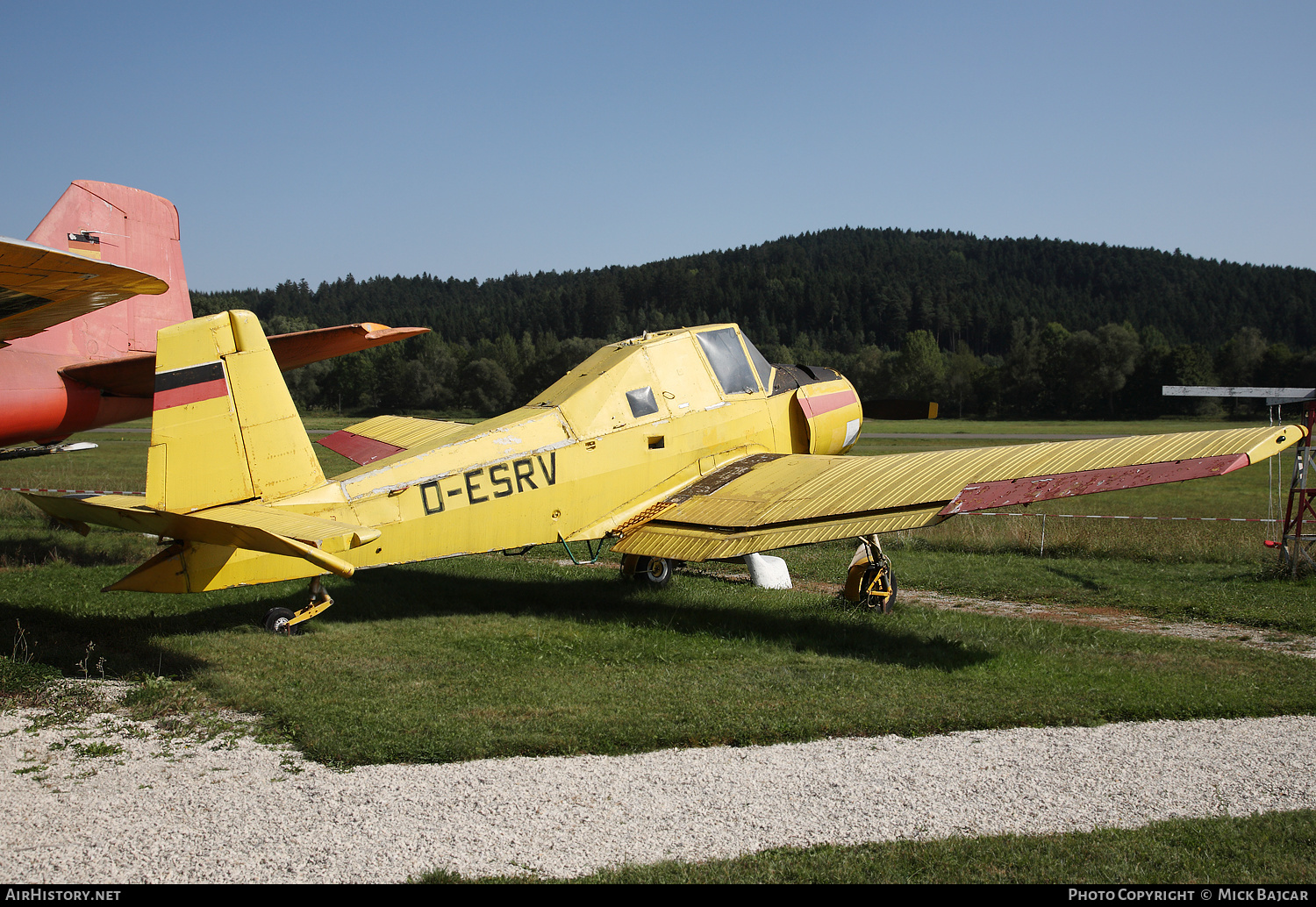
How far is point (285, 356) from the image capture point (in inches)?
442

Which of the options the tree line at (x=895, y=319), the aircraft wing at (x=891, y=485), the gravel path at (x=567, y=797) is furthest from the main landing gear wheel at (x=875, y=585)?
the tree line at (x=895, y=319)

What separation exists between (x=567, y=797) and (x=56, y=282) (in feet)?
16.3

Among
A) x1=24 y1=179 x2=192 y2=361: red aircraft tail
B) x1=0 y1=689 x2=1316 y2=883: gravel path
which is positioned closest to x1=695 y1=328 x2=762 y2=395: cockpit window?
x1=0 y1=689 x2=1316 y2=883: gravel path

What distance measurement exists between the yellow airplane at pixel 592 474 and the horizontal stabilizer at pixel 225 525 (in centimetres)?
2

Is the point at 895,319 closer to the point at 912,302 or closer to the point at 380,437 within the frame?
the point at 912,302

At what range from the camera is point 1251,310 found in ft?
402

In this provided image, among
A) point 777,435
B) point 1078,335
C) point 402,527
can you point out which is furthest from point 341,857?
point 1078,335

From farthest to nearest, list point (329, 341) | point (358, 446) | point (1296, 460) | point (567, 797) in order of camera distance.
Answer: point (358, 446), point (1296, 460), point (329, 341), point (567, 797)

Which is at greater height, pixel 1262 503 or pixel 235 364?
pixel 235 364

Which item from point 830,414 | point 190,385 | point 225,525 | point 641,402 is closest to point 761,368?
point 830,414

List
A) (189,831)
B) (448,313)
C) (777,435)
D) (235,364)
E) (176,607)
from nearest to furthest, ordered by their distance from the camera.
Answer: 1. (189,831)
2. (235,364)
3. (176,607)
4. (777,435)
5. (448,313)

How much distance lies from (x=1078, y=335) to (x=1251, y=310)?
67.0 meters

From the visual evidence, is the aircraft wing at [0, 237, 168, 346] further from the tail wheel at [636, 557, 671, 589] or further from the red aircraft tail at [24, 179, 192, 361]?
the tail wheel at [636, 557, 671, 589]

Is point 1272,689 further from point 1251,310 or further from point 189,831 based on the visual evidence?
point 1251,310
